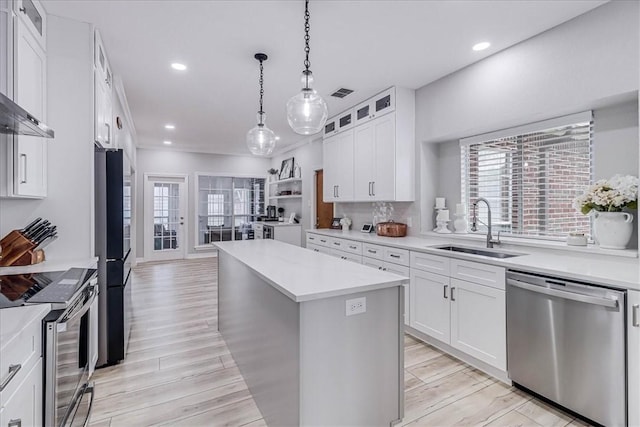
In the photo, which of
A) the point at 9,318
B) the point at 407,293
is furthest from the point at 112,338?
the point at 407,293

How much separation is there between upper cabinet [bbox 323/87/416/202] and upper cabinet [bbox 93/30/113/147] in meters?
2.95

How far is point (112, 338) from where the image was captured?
2.67m

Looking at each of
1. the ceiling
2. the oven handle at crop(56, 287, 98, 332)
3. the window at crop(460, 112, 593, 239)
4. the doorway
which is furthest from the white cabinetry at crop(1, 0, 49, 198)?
the doorway

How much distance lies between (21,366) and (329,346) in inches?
50.4

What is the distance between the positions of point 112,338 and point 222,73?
2.78 m

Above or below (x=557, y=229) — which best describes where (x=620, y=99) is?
above

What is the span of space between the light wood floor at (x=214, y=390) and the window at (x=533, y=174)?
1.47 meters

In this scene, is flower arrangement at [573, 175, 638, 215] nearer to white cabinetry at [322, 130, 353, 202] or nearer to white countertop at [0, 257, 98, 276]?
white cabinetry at [322, 130, 353, 202]

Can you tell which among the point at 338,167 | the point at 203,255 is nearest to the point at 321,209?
the point at 338,167

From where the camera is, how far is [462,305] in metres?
2.69

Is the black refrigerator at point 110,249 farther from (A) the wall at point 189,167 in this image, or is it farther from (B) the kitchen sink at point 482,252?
(A) the wall at point 189,167

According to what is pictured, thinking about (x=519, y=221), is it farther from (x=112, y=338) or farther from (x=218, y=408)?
(x=112, y=338)

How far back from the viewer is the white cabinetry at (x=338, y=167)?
4.70 m

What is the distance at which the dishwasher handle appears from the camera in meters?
1.78
